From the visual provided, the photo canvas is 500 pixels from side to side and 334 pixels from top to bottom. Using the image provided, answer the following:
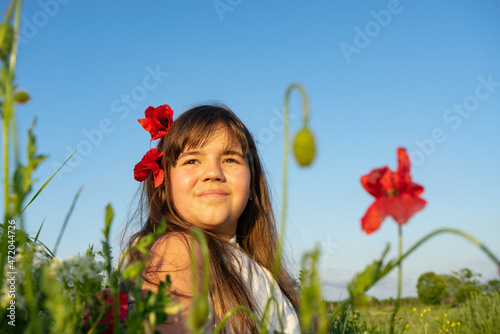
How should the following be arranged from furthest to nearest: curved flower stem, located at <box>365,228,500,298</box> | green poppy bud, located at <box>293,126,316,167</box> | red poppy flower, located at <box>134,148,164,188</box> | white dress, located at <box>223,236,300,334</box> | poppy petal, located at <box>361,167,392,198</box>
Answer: red poppy flower, located at <box>134,148,164,188</box> → white dress, located at <box>223,236,300,334</box> → poppy petal, located at <box>361,167,392,198</box> → green poppy bud, located at <box>293,126,316,167</box> → curved flower stem, located at <box>365,228,500,298</box>

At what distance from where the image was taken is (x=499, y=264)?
0.59 meters

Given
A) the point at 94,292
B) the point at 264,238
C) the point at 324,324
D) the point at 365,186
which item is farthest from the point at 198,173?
the point at 324,324

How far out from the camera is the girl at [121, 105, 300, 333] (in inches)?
81.6

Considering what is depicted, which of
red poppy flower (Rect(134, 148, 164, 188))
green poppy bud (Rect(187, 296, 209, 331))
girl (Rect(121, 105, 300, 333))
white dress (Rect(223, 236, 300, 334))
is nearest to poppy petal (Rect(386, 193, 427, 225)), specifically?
green poppy bud (Rect(187, 296, 209, 331))

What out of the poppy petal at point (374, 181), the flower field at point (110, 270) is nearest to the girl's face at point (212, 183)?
the flower field at point (110, 270)

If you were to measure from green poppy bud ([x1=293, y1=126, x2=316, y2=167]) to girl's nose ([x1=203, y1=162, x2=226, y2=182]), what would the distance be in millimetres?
1811

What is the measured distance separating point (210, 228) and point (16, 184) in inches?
81.1

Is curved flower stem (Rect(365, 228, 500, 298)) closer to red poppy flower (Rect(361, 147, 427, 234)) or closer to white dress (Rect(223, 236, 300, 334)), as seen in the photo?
red poppy flower (Rect(361, 147, 427, 234))

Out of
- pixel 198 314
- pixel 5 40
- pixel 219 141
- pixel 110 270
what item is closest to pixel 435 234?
pixel 198 314

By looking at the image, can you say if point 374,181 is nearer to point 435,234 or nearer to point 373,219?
point 373,219

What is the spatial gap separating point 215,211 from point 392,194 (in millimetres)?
1795

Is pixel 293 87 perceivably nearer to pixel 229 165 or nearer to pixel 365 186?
pixel 365 186

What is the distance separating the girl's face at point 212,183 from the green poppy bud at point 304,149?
1.80 meters

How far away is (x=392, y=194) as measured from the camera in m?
0.78
